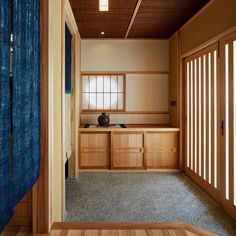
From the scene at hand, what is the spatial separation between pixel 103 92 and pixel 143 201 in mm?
2743

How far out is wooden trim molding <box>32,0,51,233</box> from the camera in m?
1.94

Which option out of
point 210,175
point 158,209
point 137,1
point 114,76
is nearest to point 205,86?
point 210,175

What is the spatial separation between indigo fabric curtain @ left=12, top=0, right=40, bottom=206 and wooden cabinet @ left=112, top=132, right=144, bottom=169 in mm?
3100

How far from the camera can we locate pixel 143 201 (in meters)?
A: 3.41

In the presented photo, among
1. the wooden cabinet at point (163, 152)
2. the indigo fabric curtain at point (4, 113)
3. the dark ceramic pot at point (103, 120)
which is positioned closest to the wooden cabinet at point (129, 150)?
the wooden cabinet at point (163, 152)

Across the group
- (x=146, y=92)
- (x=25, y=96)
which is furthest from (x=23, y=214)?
(x=146, y=92)

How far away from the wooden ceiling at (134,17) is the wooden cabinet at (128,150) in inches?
72.3

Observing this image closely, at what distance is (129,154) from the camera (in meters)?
4.94

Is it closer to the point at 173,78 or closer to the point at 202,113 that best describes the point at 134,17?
the point at 173,78

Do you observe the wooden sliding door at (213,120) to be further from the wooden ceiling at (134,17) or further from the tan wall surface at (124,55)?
the tan wall surface at (124,55)

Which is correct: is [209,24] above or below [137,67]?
above

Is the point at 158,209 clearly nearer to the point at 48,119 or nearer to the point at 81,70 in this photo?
the point at 48,119

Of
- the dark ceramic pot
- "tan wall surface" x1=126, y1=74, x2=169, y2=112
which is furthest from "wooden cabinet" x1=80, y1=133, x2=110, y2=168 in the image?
"tan wall surface" x1=126, y1=74, x2=169, y2=112

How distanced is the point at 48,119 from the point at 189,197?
232cm
